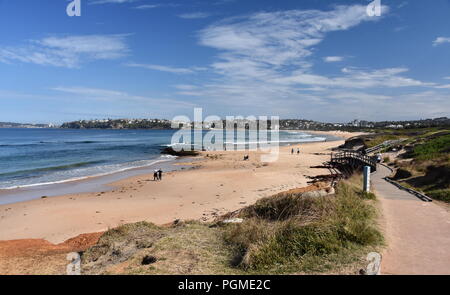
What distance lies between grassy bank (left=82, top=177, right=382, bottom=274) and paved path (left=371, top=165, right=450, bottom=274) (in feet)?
1.56

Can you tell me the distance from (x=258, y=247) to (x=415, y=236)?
14.1ft

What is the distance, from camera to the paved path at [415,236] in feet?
19.0

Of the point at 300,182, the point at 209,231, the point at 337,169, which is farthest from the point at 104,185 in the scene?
the point at 337,169

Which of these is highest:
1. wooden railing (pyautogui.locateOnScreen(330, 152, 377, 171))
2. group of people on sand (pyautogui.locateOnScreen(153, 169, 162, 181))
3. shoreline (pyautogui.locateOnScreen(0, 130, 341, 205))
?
wooden railing (pyautogui.locateOnScreen(330, 152, 377, 171))

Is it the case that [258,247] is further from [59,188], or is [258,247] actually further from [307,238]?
[59,188]

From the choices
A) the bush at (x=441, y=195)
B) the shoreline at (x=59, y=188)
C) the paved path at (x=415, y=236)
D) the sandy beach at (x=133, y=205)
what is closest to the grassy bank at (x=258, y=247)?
the paved path at (x=415, y=236)

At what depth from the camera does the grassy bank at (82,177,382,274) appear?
5.94 metres

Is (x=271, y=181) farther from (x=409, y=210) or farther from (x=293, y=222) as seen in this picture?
(x=293, y=222)

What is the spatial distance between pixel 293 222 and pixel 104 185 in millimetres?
19416

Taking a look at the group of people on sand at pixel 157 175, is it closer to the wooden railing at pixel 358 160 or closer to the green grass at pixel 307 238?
the wooden railing at pixel 358 160

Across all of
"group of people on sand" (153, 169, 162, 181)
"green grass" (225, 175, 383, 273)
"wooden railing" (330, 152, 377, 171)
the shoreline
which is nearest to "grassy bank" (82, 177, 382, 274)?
"green grass" (225, 175, 383, 273)

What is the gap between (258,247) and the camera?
6418 millimetres

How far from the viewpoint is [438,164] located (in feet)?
53.9

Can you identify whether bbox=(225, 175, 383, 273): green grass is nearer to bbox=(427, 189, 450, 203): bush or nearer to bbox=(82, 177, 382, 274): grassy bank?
bbox=(82, 177, 382, 274): grassy bank
